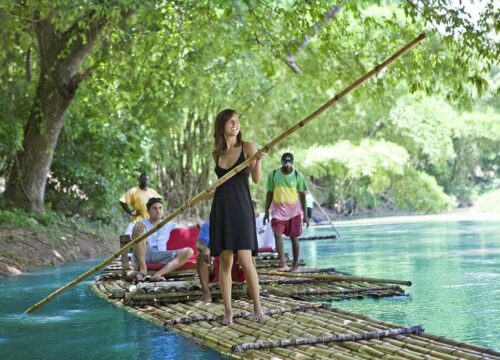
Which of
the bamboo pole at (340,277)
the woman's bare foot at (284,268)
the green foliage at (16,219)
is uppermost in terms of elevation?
the green foliage at (16,219)

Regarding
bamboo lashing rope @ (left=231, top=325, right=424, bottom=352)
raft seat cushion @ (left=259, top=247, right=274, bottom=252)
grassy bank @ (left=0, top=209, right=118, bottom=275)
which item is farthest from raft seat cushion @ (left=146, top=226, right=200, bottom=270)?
grassy bank @ (left=0, top=209, right=118, bottom=275)

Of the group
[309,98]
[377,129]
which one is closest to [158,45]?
[309,98]

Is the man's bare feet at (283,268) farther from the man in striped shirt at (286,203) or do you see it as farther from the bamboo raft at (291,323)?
the bamboo raft at (291,323)

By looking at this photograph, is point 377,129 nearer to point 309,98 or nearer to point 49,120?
point 309,98

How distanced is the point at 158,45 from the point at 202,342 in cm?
1120

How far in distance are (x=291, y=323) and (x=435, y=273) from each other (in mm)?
4854

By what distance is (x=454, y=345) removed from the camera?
19.0ft

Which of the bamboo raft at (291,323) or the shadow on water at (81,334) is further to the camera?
the shadow on water at (81,334)

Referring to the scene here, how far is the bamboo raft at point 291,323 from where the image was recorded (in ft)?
19.0

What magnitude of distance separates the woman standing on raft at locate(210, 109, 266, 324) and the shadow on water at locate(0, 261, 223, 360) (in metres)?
0.69

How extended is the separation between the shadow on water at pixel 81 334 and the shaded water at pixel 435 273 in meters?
1.94

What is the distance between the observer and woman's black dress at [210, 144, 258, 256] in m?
7.16

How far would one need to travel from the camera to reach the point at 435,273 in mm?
11352

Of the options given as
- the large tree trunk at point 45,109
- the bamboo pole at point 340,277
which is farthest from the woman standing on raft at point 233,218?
the large tree trunk at point 45,109
